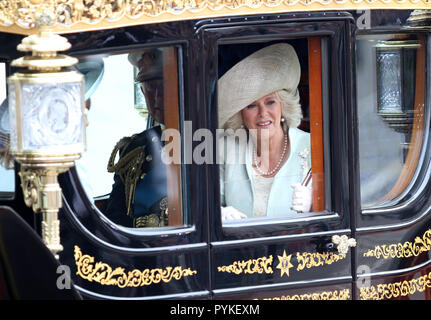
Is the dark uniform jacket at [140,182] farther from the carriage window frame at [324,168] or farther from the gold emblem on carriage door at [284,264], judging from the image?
the gold emblem on carriage door at [284,264]

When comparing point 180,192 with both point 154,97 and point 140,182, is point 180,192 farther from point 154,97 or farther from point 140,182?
point 154,97

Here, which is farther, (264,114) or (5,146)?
(264,114)

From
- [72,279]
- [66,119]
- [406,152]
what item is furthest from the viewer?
[406,152]

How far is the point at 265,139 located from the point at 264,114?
9cm

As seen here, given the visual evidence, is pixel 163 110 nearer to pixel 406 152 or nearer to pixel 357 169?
pixel 357 169

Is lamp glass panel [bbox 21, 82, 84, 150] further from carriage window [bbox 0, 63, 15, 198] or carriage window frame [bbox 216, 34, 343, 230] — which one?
carriage window frame [bbox 216, 34, 343, 230]

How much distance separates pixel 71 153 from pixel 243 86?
89cm

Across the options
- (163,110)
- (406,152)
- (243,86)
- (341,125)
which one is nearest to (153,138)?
(163,110)

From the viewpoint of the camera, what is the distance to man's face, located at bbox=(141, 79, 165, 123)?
372cm

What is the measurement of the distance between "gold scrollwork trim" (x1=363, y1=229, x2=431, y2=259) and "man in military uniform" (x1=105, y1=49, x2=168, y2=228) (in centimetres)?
82

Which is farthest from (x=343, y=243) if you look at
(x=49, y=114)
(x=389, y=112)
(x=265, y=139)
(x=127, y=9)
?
(x=49, y=114)

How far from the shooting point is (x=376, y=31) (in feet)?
13.1

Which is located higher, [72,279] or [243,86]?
[243,86]

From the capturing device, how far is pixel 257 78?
12.9 ft
